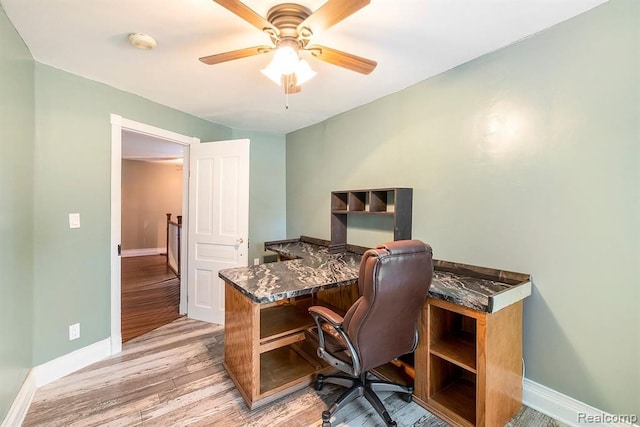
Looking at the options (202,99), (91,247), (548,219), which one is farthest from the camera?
(202,99)

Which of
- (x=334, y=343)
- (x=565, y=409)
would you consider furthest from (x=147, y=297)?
(x=565, y=409)

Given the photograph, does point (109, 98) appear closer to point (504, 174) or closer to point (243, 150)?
point (243, 150)

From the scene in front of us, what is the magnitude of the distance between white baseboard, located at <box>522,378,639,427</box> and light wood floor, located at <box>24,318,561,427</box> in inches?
2.2

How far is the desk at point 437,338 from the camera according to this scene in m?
1.59

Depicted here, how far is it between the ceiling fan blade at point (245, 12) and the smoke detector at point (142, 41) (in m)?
0.91

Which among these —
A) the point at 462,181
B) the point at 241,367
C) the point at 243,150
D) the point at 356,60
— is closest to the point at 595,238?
the point at 462,181

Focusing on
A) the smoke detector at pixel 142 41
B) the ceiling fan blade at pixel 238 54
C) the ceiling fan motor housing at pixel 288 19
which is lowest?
the ceiling fan blade at pixel 238 54

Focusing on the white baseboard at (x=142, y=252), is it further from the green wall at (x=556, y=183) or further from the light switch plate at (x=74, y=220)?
the green wall at (x=556, y=183)

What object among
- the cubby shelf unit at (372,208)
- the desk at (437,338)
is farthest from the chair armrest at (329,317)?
the cubby shelf unit at (372,208)

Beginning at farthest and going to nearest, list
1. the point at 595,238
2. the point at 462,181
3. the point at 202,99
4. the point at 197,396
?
the point at 202,99 → the point at 462,181 → the point at 197,396 → the point at 595,238

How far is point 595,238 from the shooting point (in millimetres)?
1580

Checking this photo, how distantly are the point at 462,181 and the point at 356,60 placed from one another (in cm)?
124

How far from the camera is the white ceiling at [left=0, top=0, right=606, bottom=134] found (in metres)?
1.54

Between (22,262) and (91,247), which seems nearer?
(22,262)
